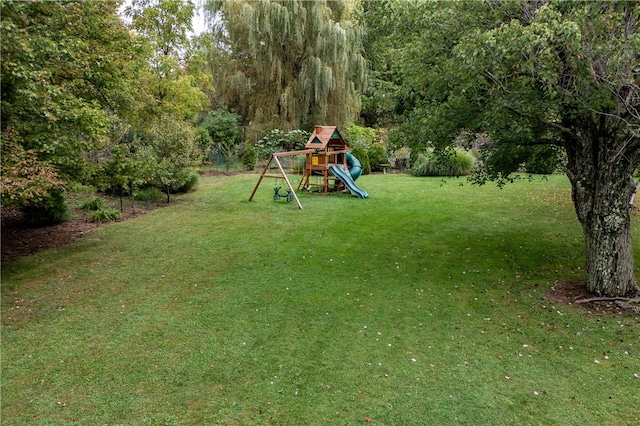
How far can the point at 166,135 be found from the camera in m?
12.3

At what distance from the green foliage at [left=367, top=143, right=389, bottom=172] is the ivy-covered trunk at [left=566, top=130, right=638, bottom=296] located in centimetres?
1573

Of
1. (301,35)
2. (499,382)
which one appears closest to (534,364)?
(499,382)

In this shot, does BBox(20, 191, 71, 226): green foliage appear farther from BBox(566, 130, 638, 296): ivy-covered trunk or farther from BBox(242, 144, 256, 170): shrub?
BBox(242, 144, 256, 170): shrub

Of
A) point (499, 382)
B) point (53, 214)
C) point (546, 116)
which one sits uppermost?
point (546, 116)

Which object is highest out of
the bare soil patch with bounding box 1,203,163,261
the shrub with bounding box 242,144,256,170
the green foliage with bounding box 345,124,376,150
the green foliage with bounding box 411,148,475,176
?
the green foliage with bounding box 345,124,376,150

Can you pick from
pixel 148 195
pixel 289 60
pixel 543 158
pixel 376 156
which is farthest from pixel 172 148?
pixel 376 156

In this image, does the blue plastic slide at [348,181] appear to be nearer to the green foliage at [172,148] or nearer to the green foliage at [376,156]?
the green foliage at [172,148]

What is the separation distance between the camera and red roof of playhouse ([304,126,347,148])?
14051 millimetres

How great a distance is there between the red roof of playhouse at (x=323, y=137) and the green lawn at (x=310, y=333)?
5.83 m

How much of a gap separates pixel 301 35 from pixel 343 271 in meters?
16.0

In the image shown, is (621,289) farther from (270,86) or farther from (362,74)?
(270,86)

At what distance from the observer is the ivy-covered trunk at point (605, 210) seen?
5.22 m

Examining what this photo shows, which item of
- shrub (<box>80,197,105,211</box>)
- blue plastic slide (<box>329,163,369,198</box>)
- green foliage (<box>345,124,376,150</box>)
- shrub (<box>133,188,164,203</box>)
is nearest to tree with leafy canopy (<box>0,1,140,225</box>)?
shrub (<box>80,197,105,211</box>)

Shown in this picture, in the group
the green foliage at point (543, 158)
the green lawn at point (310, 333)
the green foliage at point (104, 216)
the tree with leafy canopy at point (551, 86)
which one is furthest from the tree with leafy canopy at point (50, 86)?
the green foliage at point (543, 158)
